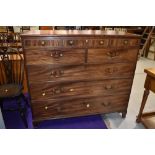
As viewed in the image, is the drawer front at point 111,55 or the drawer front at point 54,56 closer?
the drawer front at point 54,56

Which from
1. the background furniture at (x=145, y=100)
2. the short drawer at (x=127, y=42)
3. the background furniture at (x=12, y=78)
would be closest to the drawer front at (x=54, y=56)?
the short drawer at (x=127, y=42)

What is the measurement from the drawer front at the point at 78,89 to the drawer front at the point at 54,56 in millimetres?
252

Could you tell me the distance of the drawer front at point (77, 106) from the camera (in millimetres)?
1782

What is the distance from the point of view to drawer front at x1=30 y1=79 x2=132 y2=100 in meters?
1.68

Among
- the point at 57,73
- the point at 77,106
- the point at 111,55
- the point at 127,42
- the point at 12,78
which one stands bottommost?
the point at 77,106

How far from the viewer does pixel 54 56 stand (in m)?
1.54

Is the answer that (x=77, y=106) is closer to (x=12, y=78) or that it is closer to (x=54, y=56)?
(x=54, y=56)

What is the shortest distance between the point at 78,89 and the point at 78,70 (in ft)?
0.77

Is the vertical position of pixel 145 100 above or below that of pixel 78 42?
below

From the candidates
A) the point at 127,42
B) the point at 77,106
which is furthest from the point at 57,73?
the point at 127,42

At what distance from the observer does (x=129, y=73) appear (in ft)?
6.02

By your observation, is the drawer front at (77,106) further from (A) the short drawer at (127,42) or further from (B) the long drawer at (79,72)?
(A) the short drawer at (127,42)
